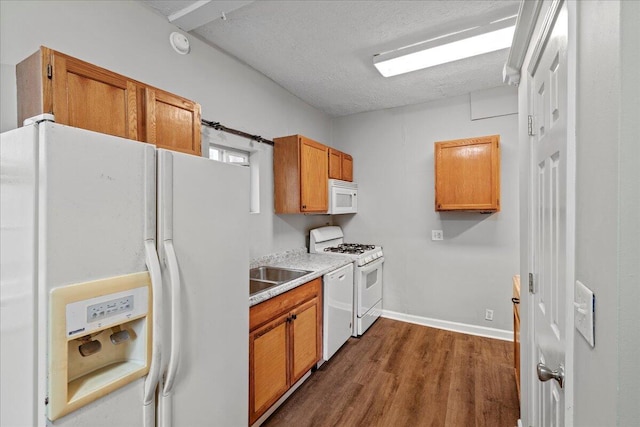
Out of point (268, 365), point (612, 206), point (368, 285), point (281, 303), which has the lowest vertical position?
point (268, 365)

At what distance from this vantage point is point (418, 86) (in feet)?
10.4

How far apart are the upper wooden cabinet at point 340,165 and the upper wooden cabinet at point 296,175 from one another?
36cm

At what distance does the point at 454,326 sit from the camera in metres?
3.49

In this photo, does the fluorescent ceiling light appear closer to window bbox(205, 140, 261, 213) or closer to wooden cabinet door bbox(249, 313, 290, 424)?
window bbox(205, 140, 261, 213)

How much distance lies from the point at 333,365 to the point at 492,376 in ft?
4.64

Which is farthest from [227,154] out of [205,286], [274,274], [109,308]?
[109,308]

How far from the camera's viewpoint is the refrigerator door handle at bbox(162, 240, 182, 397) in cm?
113

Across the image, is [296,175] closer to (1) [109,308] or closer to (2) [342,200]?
(2) [342,200]

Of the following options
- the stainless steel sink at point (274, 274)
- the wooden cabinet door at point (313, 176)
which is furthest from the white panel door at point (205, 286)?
the wooden cabinet door at point (313, 176)

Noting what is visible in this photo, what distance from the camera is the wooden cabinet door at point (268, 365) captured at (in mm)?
1820

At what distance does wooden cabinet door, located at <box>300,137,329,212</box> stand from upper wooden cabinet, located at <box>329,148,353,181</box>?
0.45 ft

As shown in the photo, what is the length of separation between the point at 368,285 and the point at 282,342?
1616mm

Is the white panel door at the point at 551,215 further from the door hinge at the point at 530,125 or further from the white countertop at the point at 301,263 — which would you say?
the white countertop at the point at 301,263


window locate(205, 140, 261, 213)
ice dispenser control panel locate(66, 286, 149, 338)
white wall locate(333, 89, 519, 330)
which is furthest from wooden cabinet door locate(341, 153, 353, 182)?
ice dispenser control panel locate(66, 286, 149, 338)
